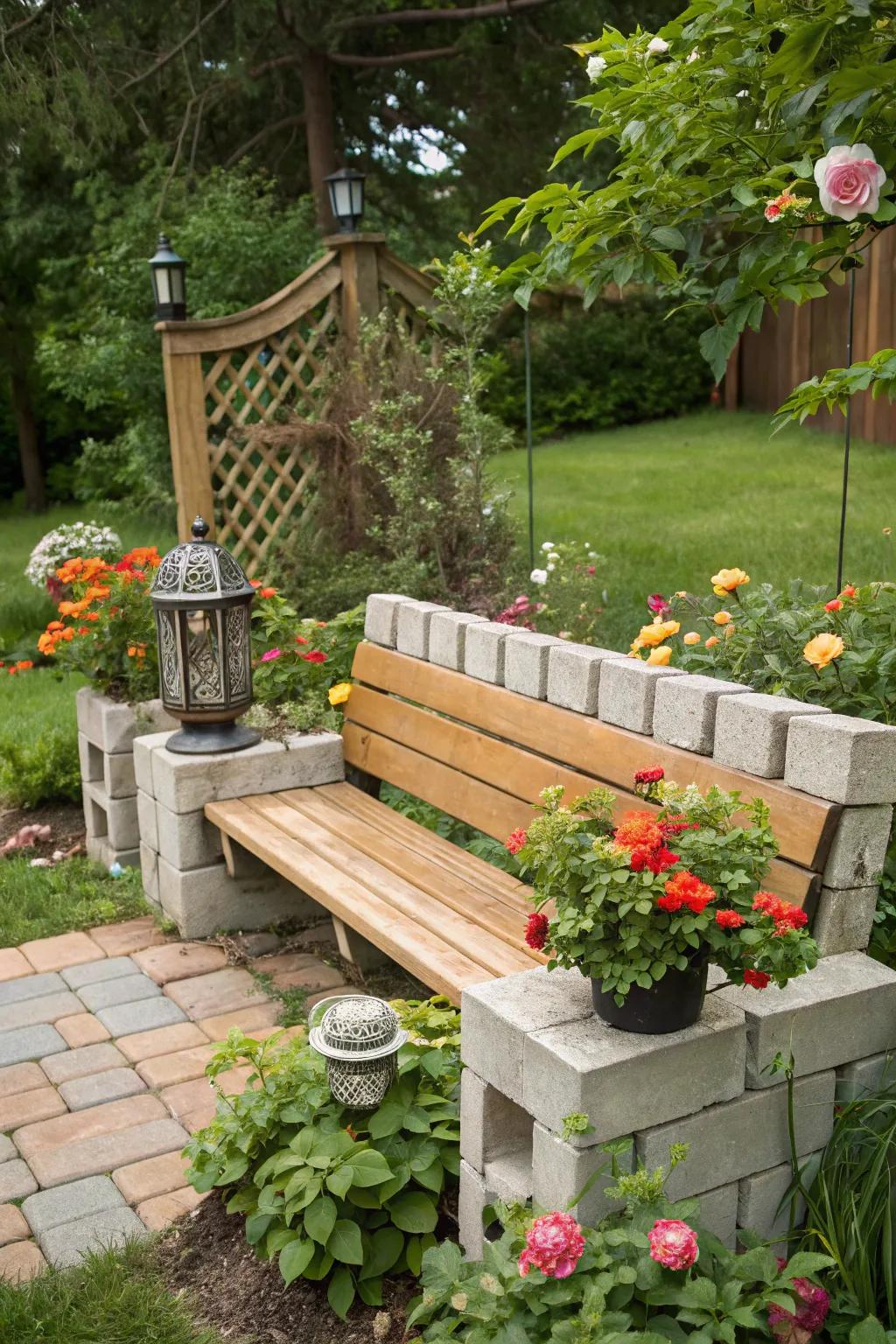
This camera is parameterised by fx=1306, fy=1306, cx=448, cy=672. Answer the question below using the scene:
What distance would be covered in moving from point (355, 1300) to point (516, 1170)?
0.44 meters

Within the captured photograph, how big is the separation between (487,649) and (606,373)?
11.6 meters

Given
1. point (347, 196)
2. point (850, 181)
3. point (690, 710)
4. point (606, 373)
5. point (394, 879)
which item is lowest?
point (394, 879)

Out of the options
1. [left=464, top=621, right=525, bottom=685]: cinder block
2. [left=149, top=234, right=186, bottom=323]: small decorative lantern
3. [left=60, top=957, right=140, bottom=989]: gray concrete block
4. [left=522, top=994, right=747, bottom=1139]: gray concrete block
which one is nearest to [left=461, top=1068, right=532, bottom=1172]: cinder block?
[left=522, top=994, right=747, bottom=1139]: gray concrete block

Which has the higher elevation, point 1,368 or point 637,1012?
point 1,368

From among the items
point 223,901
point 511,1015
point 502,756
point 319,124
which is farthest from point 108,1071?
point 319,124

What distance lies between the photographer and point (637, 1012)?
2.14m

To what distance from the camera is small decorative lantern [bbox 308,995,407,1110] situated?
245 cm

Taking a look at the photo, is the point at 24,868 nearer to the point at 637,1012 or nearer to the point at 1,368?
the point at 637,1012

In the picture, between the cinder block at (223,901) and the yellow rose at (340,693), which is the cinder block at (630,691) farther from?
the cinder block at (223,901)

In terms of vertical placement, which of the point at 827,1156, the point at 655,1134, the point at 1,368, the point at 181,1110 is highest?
the point at 1,368

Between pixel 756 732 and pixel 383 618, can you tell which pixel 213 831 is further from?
pixel 756 732

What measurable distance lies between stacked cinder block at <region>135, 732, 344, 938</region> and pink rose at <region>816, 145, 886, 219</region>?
2520 mm

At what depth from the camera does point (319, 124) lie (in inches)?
410

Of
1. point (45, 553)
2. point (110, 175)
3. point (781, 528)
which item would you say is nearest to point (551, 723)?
point (781, 528)
